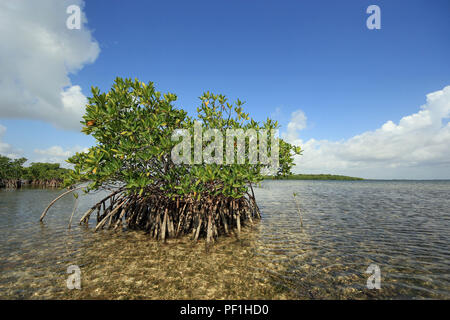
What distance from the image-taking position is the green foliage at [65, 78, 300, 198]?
7257mm

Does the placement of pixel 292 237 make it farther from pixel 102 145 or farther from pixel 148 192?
pixel 102 145

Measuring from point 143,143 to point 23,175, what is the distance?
2471 inches

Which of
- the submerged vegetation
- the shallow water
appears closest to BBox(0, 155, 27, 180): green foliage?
the shallow water

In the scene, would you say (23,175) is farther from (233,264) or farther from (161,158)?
(233,264)

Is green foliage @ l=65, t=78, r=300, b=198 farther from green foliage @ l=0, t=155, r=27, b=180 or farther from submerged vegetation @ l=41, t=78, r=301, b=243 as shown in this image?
green foliage @ l=0, t=155, r=27, b=180

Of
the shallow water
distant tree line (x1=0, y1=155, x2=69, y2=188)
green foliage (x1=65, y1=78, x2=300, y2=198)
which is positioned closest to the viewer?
the shallow water

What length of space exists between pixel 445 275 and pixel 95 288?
382 inches

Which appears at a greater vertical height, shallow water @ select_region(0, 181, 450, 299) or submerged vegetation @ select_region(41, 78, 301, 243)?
submerged vegetation @ select_region(41, 78, 301, 243)

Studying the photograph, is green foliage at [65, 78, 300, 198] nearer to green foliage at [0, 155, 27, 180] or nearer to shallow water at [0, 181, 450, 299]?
shallow water at [0, 181, 450, 299]

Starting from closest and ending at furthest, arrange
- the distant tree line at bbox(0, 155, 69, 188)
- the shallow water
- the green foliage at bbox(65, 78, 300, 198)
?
the shallow water
the green foliage at bbox(65, 78, 300, 198)
the distant tree line at bbox(0, 155, 69, 188)

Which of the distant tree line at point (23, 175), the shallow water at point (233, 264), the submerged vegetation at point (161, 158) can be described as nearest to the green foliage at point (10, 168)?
the distant tree line at point (23, 175)

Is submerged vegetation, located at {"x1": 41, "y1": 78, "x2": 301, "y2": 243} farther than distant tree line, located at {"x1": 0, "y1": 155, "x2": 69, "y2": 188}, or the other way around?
distant tree line, located at {"x1": 0, "y1": 155, "x2": 69, "y2": 188}
